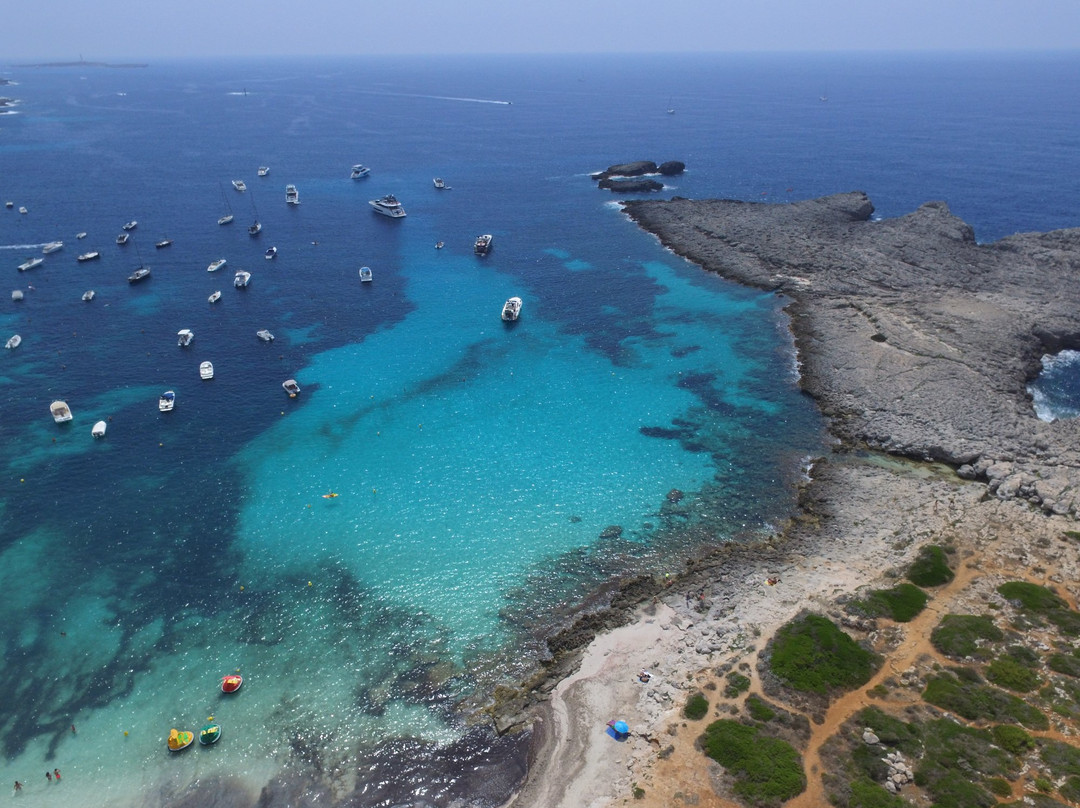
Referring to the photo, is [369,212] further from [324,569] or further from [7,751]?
[7,751]

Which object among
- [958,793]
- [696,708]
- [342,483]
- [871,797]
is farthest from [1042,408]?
[342,483]

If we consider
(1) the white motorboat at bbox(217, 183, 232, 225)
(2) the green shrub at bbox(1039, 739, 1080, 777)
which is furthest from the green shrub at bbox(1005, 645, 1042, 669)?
(1) the white motorboat at bbox(217, 183, 232, 225)

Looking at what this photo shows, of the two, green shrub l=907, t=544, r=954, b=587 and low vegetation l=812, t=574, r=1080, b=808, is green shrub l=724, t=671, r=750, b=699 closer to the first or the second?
low vegetation l=812, t=574, r=1080, b=808

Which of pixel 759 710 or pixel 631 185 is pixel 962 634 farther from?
pixel 631 185

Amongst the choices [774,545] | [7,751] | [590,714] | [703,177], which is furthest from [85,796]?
[703,177]

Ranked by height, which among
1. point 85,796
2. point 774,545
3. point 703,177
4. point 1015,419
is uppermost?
point 703,177

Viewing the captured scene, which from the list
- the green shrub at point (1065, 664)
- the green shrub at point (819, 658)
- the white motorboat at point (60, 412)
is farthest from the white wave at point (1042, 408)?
the white motorboat at point (60, 412)
